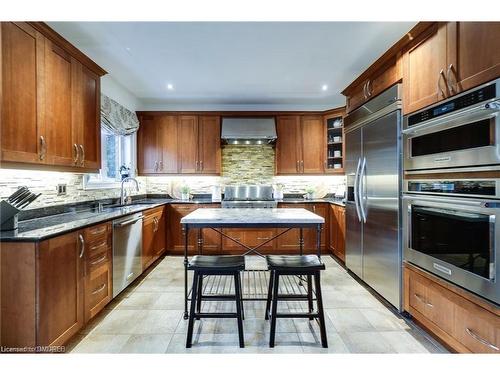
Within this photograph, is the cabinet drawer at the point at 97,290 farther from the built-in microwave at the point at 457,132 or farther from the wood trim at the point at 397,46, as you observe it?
the wood trim at the point at 397,46

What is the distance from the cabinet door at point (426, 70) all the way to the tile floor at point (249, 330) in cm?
188

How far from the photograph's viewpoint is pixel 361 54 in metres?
3.20

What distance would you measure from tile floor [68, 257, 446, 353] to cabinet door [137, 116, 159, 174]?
2409mm

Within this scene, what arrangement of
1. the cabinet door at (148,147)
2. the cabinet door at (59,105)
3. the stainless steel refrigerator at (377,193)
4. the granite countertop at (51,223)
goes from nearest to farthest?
the granite countertop at (51,223) < the cabinet door at (59,105) < the stainless steel refrigerator at (377,193) < the cabinet door at (148,147)

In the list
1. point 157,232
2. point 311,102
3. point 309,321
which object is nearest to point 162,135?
point 157,232

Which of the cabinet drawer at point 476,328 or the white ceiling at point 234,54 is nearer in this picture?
the cabinet drawer at point 476,328

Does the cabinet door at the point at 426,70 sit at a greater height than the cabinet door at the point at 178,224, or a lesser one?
greater

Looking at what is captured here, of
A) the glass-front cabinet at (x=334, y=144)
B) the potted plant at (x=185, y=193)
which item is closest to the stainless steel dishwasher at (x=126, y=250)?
the potted plant at (x=185, y=193)

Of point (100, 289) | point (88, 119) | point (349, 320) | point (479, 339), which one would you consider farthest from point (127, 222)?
point (479, 339)

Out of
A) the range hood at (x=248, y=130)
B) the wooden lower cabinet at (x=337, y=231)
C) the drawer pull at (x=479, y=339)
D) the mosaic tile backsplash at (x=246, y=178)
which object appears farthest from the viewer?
the mosaic tile backsplash at (x=246, y=178)

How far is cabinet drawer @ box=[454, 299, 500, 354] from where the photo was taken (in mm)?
1558

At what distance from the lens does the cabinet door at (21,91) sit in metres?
1.84
